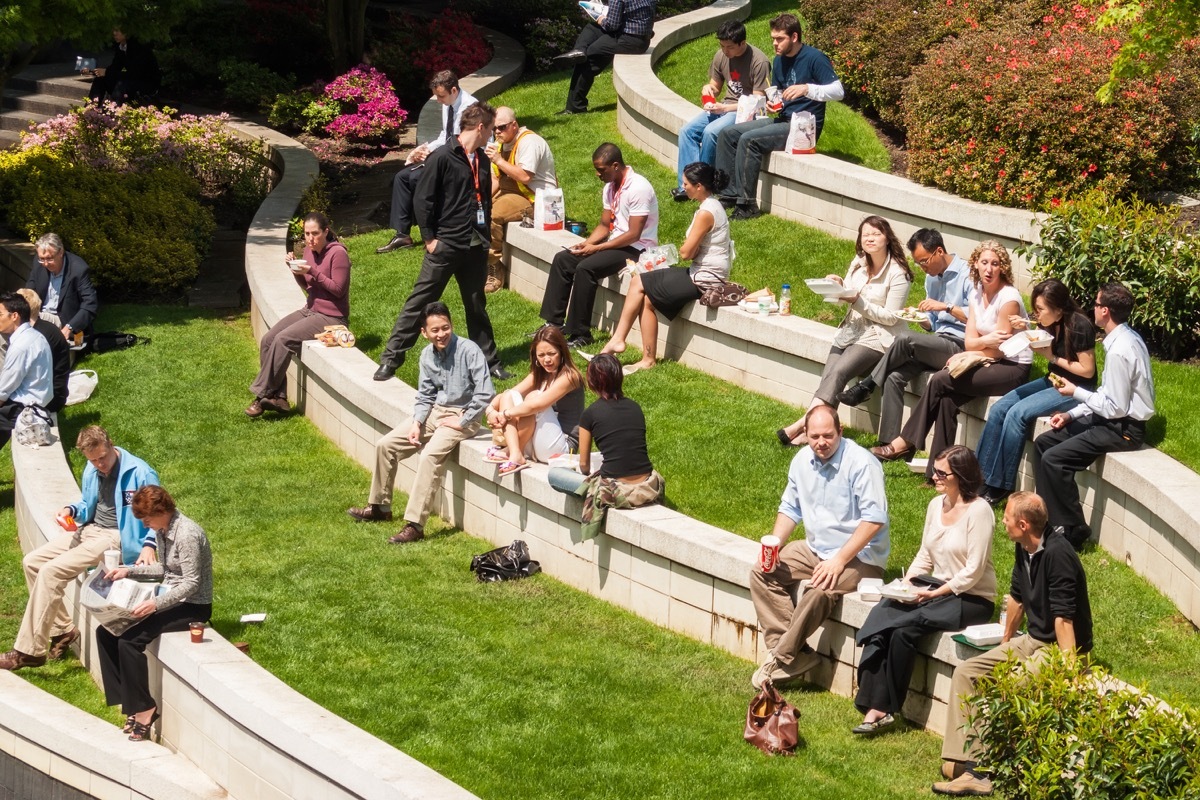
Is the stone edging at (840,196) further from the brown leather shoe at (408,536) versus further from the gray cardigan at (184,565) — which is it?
the gray cardigan at (184,565)

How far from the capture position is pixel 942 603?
842 centimetres

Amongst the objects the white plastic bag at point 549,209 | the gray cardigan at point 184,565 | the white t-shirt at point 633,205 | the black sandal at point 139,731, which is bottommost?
the black sandal at point 139,731

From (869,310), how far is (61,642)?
606cm

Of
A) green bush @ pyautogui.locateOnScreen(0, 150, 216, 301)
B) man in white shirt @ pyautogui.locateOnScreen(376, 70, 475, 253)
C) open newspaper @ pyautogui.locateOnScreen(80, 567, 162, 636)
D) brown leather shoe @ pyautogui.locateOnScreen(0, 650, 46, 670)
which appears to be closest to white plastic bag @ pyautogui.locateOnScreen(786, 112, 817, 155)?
man in white shirt @ pyautogui.locateOnScreen(376, 70, 475, 253)

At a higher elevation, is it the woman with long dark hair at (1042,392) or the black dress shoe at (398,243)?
the woman with long dark hair at (1042,392)

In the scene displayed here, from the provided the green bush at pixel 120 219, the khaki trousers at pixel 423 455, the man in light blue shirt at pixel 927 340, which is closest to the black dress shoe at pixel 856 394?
the man in light blue shirt at pixel 927 340

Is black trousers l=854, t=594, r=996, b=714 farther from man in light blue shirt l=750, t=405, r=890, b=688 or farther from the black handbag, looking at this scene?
the black handbag

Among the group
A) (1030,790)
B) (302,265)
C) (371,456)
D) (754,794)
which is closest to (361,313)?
(302,265)

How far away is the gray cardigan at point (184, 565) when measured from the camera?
937 centimetres

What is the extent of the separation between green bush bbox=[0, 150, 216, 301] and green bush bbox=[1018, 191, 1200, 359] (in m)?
9.65

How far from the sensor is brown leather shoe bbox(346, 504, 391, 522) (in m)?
11.7

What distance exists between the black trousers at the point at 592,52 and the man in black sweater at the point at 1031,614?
516 inches

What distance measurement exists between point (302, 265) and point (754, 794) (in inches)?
296

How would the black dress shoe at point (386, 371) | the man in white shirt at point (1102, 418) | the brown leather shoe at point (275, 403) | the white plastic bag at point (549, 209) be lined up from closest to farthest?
1. the man in white shirt at point (1102, 418)
2. the black dress shoe at point (386, 371)
3. the brown leather shoe at point (275, 403)
4. the white plastic bag at point (549, 209)
